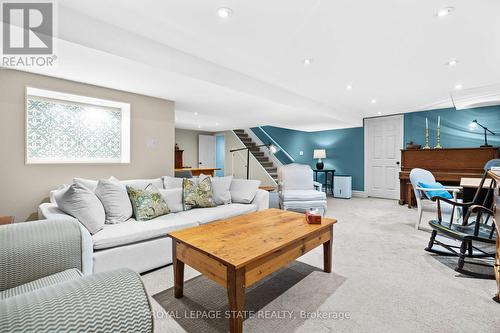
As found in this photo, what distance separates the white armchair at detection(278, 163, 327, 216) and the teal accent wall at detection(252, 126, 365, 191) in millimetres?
2968

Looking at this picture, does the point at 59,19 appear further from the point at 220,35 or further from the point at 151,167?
the point at 151,167

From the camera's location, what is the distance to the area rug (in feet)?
5.16

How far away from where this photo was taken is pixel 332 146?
7.77 m

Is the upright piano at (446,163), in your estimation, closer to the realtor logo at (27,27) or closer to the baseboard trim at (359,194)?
the baseboard trim at (359,194)

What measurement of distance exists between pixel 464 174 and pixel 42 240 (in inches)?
253

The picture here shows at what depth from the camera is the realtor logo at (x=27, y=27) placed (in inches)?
74.0

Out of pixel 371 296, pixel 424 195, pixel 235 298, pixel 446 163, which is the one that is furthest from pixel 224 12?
pixel 446 163

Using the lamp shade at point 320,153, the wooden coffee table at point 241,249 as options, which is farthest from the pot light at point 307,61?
the lamp shade at point 320,153

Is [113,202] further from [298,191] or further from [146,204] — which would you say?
[298,191]

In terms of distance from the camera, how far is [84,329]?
0.64 meters

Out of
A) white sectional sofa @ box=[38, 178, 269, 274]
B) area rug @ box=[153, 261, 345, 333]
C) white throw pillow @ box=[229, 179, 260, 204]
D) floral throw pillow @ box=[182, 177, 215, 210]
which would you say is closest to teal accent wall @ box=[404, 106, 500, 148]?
white throw pillow @ box=[229, 179, 260, 204]

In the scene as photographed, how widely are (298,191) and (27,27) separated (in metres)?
4.25

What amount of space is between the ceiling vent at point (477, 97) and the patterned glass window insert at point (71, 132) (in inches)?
239

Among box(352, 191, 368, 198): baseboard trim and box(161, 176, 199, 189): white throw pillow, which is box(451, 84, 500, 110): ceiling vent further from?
box(161, 176, 199, 189): white throw pillow
